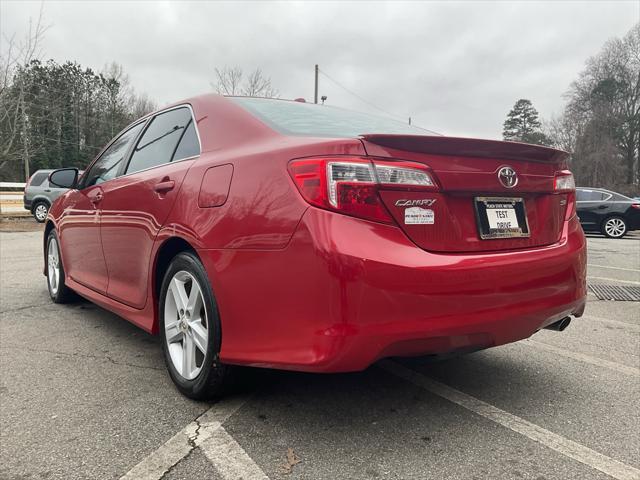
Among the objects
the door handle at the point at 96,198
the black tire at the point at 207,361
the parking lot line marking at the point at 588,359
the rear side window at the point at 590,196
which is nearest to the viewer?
the black tire at the point at 207,361

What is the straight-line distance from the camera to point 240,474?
5.82ft

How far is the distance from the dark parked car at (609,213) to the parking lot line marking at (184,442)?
561 inches

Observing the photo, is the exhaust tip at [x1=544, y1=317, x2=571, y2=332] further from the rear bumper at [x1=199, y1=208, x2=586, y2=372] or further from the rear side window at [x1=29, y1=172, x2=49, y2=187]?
the rear side window at [x1=29, y1=172, x2=49, y2=187]

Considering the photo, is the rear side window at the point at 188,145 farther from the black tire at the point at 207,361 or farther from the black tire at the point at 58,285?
the black tire at the point at 58,285

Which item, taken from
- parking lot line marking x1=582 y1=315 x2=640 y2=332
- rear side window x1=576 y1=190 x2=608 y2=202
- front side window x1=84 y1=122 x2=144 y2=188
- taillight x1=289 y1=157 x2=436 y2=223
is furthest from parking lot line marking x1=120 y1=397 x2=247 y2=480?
rear side window x1=576 y1=190 x2=608 y2=202

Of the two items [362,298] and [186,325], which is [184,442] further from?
[362,298]

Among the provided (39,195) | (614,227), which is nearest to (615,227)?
(614,227)

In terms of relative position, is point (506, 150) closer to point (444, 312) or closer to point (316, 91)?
point (444, 312)

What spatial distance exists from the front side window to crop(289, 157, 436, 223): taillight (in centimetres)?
210

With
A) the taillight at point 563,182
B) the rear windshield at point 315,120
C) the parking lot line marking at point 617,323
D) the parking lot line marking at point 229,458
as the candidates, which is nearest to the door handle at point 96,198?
the rear windshield at point 315,120

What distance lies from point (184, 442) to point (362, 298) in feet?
3.19

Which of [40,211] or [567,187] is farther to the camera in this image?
[40,211]

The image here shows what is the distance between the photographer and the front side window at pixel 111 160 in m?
3.54

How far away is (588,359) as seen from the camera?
3156 millimetres
